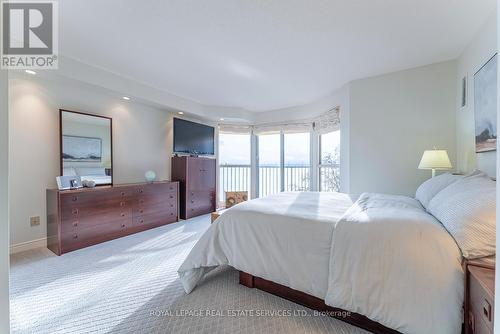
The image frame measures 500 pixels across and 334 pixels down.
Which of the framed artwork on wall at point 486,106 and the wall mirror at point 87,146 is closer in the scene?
the framed artwork on wall at point 486,106

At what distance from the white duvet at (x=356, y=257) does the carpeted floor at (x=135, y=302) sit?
0.68 feet

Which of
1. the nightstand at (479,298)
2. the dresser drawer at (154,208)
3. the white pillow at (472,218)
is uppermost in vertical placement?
the white pillow at (472,218)

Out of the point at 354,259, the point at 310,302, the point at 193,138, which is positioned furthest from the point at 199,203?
the point at 354,259

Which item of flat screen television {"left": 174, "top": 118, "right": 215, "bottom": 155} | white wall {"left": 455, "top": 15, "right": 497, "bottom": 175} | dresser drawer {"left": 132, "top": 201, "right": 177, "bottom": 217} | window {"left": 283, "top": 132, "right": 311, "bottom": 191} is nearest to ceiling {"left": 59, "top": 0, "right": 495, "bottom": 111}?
white wall {"left": 455, "top": 15, "right": 497, "bottom": 175}

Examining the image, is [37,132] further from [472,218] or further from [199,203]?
[472,218]

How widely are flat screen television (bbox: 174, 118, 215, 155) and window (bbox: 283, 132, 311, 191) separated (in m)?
1.76

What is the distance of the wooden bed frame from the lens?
4.47 ft

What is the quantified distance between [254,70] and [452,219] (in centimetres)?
259

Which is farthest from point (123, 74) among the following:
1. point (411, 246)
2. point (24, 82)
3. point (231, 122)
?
point (411, 246)

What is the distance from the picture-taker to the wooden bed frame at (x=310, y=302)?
4.47 ft

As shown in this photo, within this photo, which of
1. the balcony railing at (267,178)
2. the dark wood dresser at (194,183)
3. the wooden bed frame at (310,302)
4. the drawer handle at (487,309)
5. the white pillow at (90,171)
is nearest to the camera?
the drawer handle at (487,309)

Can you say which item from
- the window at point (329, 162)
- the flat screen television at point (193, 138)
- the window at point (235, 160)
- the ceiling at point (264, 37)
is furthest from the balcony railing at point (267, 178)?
the ceiling at point (264, 37)

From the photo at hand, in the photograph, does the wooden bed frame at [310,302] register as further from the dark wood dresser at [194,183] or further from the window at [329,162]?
the window at [329,162]

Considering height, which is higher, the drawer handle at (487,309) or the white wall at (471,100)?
the white wall at (471,100)
